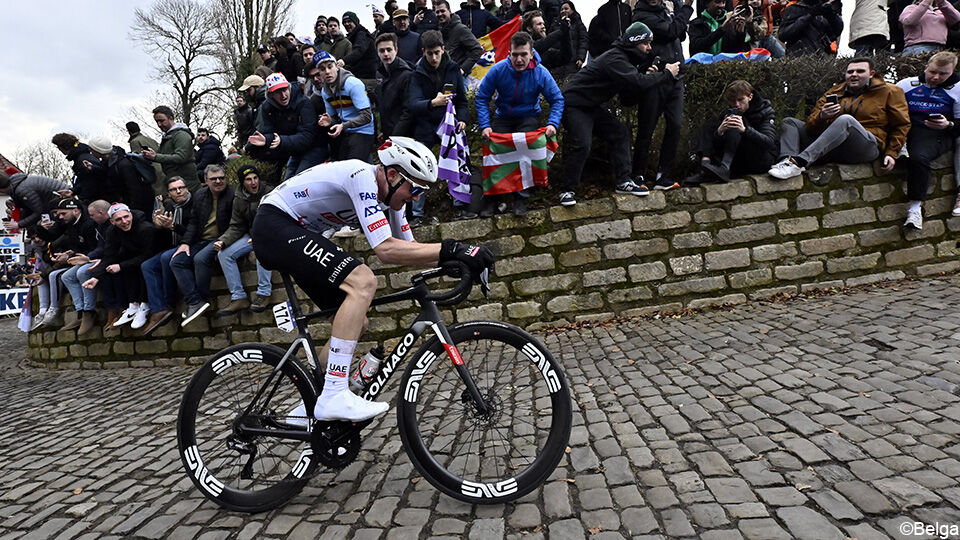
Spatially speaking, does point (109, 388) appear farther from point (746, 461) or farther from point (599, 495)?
point (746, 461)

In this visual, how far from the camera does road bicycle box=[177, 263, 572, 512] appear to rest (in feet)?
9.11

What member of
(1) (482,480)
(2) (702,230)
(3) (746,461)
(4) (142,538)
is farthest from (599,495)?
(2) (702,230)

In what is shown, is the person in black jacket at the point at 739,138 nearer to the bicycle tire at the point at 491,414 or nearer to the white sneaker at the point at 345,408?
the bicycle tire at the point at 491,414

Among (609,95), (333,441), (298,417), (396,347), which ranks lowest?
(333,441)

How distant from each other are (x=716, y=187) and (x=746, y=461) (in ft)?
14.2

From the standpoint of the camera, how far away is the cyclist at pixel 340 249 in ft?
9.37

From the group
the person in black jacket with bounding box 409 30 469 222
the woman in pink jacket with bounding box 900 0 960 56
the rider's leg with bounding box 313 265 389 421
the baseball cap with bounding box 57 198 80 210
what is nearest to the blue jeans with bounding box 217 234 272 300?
the person in black jacket with bounding box 409 30 469 222

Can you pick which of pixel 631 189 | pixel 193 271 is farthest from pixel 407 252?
pixel 193 271

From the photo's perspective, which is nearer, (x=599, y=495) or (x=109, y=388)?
(x=599, y=495)

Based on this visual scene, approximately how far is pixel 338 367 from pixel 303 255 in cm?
66

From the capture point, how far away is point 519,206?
663 cm

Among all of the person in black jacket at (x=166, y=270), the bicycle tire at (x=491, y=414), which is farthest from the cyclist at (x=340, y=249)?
the person in black jacket at (x=166, y=270)

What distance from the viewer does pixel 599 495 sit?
279 cm

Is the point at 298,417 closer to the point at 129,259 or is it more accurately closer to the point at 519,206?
the point at 519,206
